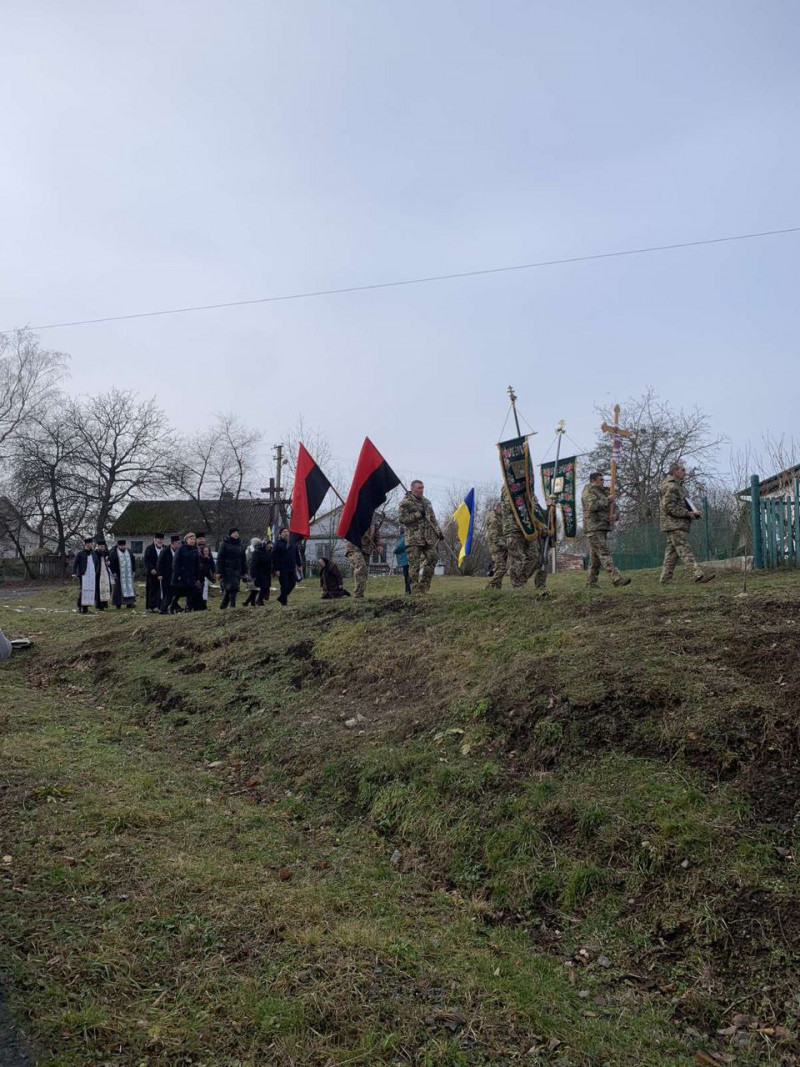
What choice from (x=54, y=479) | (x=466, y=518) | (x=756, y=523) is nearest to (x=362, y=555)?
(x=756, y=523)

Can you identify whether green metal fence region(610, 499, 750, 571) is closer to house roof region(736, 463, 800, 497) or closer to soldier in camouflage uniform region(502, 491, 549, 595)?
house roof region(736, 463, 800, 497)

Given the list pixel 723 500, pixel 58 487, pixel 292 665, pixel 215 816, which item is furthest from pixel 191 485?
pixel 215 816

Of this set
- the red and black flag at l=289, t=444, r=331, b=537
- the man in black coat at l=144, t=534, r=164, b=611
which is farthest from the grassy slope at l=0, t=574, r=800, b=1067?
the man in black coat at l=144, t=534, r=164, b=611

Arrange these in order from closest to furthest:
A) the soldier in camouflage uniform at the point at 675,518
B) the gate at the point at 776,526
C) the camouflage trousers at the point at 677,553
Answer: the camouflage trousers at the point at 677,553
the soldier in camouflage uniform at the point at 675,518
the gate at the point at 776,526

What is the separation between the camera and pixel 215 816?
5824mm

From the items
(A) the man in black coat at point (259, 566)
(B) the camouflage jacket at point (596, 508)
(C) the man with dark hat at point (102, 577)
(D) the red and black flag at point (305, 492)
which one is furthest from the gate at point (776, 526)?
(C) the man with dark hat at point (102, 577)

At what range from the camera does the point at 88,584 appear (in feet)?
70.1

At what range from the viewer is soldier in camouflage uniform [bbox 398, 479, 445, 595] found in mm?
13398

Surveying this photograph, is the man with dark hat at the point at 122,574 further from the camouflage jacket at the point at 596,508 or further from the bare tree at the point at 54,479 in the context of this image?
the bare tree at the point at 54,479

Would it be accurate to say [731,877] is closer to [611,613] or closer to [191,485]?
[611,613]

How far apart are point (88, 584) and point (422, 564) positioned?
1160cm

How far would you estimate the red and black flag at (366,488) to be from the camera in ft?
43.1

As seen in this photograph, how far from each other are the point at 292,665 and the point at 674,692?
5.09 m

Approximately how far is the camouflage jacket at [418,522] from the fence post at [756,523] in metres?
5.83
